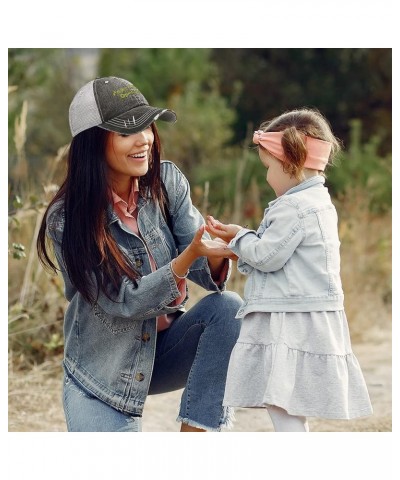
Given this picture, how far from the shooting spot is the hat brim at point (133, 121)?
305cm

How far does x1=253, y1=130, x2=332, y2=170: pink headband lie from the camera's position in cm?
297

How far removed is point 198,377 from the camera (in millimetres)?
3201

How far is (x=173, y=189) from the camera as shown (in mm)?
3340

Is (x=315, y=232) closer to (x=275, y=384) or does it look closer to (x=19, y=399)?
(x=275, y=384)

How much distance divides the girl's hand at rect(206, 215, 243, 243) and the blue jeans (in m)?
0.31

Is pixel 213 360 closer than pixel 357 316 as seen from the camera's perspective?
Yes

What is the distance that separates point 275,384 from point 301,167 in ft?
2.37

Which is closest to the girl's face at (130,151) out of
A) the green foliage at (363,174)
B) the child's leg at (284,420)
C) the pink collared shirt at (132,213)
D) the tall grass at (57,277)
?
the pink collared shirt at (132,213)

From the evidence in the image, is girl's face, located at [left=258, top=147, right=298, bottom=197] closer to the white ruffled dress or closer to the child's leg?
the white ruffled dress

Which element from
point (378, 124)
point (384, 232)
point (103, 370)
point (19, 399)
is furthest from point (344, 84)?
point (103, 370)

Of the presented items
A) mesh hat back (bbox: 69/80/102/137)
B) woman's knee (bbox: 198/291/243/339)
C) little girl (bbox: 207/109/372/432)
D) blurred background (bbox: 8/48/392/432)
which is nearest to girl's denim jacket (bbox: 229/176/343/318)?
little girl (bbox: 207/109/372/432)

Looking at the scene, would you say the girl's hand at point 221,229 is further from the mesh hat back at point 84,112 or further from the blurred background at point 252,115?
the blurred background at point 252,115

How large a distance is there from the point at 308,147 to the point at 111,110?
684 mm

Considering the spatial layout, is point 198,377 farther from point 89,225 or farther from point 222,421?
point 89,225
